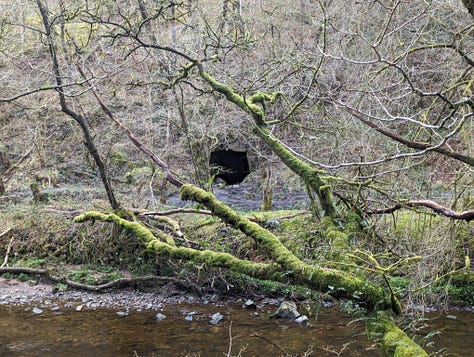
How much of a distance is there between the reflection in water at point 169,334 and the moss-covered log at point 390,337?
6.26 feet

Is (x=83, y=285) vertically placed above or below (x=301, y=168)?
below

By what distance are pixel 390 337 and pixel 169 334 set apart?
428cm

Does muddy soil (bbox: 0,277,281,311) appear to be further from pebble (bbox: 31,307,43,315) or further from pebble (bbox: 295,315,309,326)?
pebble (bbox: 295,315,309,326)

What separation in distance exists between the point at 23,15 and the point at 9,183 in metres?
4.54

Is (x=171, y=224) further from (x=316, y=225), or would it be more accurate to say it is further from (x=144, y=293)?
(x=316, y=225)

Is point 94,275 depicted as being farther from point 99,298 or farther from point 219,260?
point 219,260

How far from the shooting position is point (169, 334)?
24.6ft

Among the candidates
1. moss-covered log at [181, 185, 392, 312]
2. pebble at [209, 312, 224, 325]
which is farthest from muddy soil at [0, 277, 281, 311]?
moss-covered log at [181, 185, 392, 312]

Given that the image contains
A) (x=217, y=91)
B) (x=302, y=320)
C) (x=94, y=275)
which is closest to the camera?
(x=302, y=320)

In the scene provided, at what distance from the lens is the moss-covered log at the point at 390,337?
3842 mm

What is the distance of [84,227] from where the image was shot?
10539 millimetres

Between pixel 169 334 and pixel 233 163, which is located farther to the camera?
pixel 233 163

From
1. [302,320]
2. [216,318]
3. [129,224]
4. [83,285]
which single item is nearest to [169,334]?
[216,318]

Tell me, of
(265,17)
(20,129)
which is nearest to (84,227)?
(20,129)
